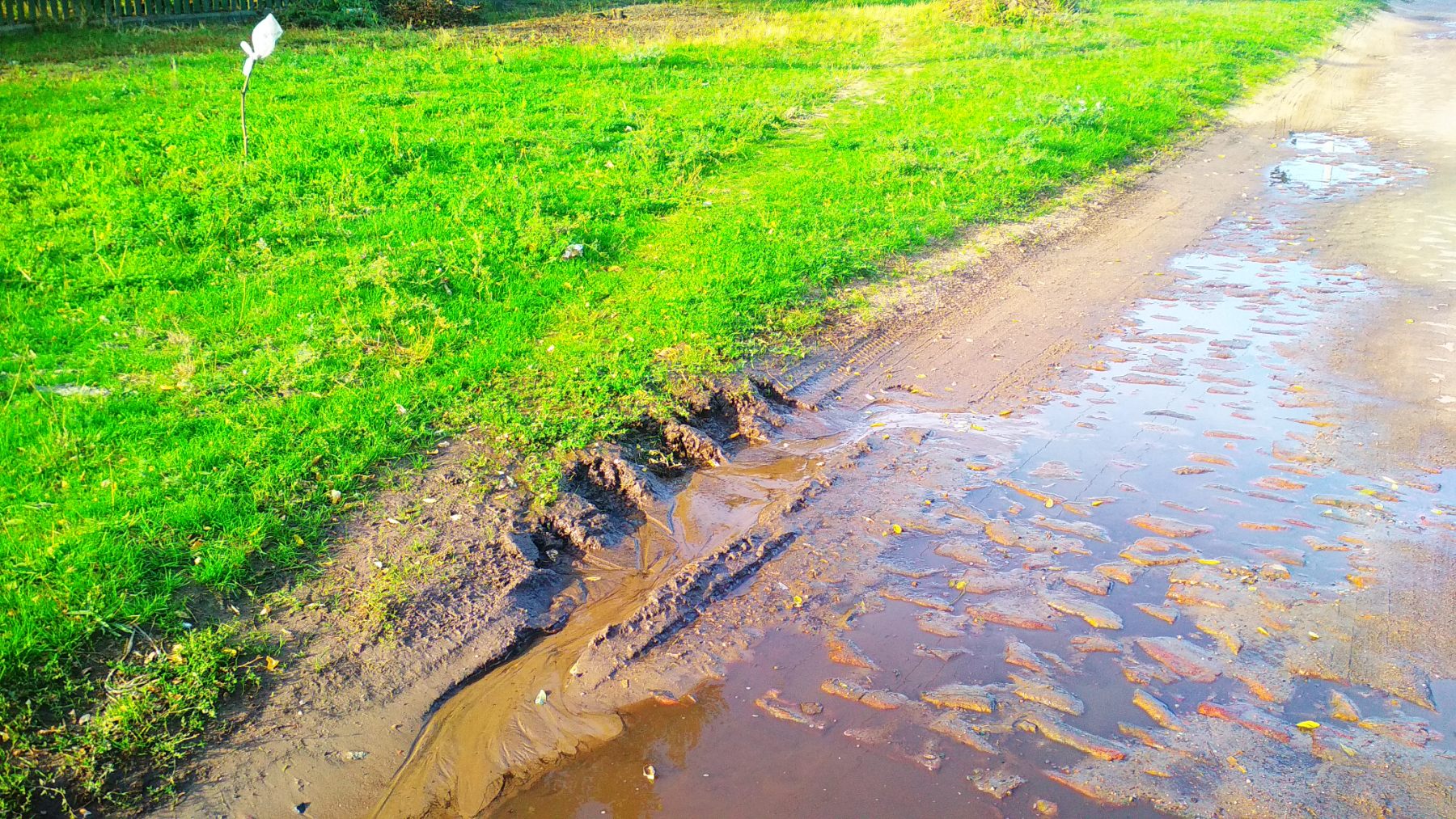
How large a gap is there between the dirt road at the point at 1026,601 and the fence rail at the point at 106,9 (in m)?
13.4

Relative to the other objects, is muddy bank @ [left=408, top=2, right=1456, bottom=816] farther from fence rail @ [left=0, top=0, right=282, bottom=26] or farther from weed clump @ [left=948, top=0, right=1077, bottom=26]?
weed clump @ [left=948, top=0, right=1077, bottom=26]

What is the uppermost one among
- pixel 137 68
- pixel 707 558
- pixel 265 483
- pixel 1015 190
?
pixel 137 68

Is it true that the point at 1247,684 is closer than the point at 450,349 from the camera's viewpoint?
Yes

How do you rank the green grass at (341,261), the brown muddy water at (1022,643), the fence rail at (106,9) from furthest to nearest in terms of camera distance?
the fence rail at (106,9)
the green grass at (341,261)
the brown muddy water at (1022,643)

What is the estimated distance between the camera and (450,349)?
5879 millimetres

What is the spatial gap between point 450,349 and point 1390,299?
6.96m

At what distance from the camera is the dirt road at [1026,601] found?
329 cm

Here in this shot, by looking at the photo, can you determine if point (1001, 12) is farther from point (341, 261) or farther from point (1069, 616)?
point (1069, 616)

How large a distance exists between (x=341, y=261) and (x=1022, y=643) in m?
5.24

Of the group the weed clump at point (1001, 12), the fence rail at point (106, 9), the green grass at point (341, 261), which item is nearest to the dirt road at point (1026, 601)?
the green grass at point (341, 261)

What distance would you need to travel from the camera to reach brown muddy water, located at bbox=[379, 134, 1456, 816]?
3.27 m

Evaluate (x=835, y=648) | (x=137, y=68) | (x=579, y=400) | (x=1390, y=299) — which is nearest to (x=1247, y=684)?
(x=835, y=648)

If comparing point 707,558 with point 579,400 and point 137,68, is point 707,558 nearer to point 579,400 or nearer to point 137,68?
point 579,400

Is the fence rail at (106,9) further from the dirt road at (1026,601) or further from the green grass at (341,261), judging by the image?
the dirt road at (1026,601)
